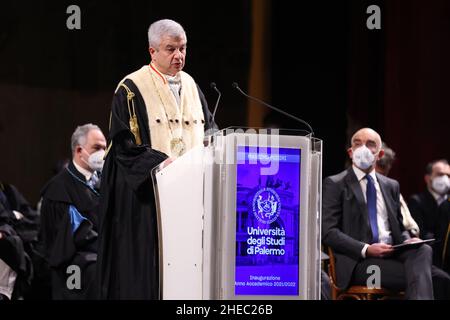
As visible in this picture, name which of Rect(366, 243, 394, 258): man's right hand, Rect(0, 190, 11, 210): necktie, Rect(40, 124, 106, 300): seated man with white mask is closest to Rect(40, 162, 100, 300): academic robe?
Rect(40, 124, 106, 300): seated man with white mask

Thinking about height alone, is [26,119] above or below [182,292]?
above

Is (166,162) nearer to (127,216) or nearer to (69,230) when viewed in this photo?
(127,216)

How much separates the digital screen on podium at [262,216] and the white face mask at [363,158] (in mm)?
2898

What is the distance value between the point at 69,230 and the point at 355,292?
73.1 inches

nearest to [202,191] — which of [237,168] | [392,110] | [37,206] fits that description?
[237,168]

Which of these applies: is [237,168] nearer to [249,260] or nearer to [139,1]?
[249,260]

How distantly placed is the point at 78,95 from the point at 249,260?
502cm

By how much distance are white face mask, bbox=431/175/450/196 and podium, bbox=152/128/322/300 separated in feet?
15.7

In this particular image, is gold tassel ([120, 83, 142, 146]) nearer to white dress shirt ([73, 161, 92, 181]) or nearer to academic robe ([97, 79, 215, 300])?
academic robe ([97, 79, 215, 300])

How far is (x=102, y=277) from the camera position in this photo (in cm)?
504

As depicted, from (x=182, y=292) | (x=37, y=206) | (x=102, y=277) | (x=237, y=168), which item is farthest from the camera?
(x=37, y=206)

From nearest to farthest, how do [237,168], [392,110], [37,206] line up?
[237,168]
[37,206]
[392,110]

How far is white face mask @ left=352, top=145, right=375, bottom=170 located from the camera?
6727 millimetres

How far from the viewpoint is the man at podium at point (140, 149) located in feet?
16.1
